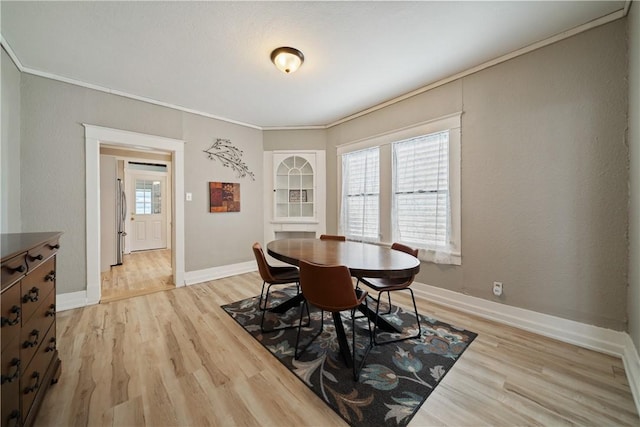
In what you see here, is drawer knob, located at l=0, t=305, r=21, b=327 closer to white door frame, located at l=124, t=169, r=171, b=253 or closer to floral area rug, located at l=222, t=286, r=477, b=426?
floral area rug, located at l=222, t=286, r=477, b=426

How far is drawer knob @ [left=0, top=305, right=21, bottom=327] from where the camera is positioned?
92cm

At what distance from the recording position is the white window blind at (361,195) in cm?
354

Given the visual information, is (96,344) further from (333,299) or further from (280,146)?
(280,146)

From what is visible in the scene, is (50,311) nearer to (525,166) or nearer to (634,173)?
(525,166)

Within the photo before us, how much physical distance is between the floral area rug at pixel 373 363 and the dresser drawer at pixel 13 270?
1.52m

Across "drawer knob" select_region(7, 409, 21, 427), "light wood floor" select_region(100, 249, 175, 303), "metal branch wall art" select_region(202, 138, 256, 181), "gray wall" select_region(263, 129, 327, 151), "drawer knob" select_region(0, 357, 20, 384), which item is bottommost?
"light wood floor" select_region(100, 249, 175, 303)

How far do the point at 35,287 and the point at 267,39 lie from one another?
2342 mm

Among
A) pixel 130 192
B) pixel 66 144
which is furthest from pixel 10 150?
pixel 130 192

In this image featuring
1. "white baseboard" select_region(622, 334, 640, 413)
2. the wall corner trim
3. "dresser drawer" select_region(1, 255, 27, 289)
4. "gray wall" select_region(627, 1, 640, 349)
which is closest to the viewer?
"dresser drawer" select_region(1, 255, 27, 289)

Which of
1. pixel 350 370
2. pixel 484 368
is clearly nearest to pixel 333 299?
pixel 350 370

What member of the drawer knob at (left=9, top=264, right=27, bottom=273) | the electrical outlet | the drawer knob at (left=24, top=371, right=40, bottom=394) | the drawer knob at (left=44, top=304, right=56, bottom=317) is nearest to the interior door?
the drawer knob at (left=44, top=304, right=56, bottom=317)

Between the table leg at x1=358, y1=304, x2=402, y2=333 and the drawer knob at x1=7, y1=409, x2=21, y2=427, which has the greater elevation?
the drawer knob at x1=7, y1=409, x2=21, y2=427

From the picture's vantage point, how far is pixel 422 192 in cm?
295

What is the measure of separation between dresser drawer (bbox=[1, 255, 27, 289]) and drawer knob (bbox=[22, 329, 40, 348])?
1.09 ft
